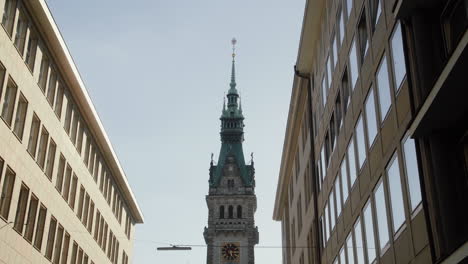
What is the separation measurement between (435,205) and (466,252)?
280 centimetres

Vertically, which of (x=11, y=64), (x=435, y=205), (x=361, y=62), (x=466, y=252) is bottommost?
(x=466, y=252)

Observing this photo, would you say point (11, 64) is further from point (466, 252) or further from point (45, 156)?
point (466, 252)

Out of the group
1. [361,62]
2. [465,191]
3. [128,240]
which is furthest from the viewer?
[128,240]

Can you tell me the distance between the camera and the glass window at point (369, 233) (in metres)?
20.5

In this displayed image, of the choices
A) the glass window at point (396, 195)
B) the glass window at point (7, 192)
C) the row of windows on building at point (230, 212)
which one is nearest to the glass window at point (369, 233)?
the glass window at point (396, 195)

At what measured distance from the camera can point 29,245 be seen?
2962 cm

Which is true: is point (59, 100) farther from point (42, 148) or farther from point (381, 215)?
point (381, 215)

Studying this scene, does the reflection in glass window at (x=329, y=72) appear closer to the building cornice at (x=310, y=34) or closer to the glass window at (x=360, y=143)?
the building cornice at (x=310, y=34)

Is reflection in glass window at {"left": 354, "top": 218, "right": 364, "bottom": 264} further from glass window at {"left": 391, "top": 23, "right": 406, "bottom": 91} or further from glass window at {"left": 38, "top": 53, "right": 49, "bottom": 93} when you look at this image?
glass window at {"left": 38, "top": 53, "right": 49, "bottom": 93}

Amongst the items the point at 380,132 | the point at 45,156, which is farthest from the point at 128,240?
the point at 380,132

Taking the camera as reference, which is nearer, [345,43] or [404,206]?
[404,206]

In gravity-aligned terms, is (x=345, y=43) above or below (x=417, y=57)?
above

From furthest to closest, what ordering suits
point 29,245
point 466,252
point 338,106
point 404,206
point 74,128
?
point 74,128, point 29,245, point 338,106, point 404,206, point 466,252

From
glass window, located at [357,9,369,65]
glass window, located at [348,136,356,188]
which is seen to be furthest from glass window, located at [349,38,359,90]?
glass window, located at [348,136,356,188]
